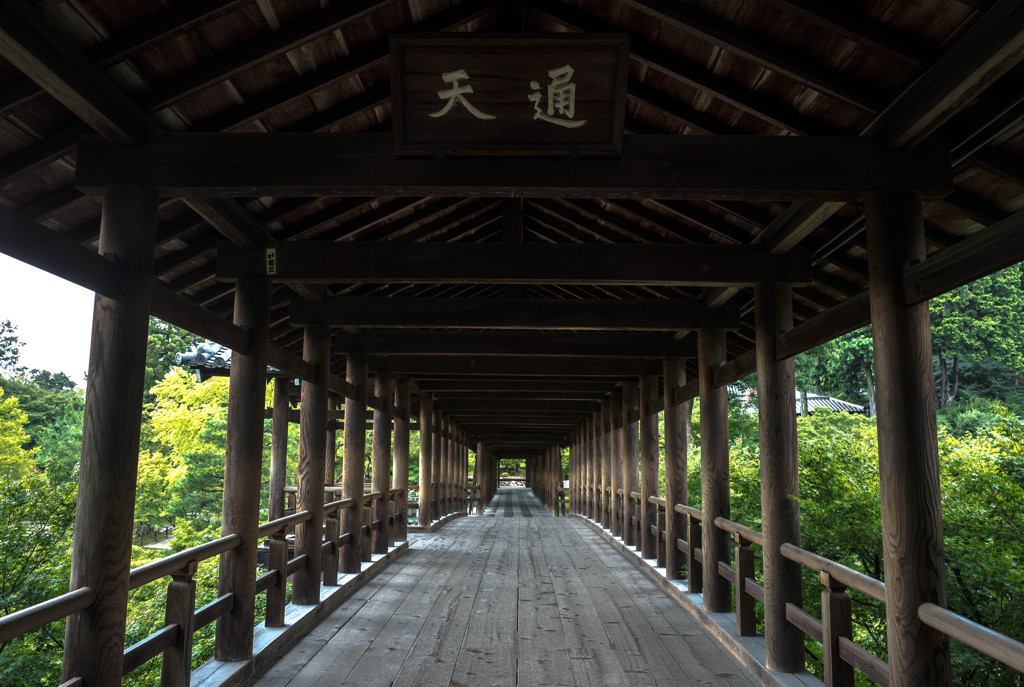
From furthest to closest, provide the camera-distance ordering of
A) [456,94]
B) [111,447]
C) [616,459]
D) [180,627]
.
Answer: [616,459] → [180,627] → [111,447] → [456,94]

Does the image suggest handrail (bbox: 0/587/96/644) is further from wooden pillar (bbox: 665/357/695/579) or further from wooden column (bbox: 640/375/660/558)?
wooden column (bbox: 640/375/660/558)

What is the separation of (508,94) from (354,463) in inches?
237

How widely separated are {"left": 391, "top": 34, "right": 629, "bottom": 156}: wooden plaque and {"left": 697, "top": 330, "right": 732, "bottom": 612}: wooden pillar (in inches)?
145

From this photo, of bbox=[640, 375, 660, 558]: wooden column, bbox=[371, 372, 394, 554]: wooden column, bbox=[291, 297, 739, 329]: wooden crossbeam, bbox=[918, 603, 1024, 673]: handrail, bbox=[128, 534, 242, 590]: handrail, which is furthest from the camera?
bbox=[371, 372, 394, 554]: wooden column

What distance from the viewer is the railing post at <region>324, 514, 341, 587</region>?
692 centimetres

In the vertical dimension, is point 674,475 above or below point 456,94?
below

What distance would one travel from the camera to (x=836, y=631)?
3727mm

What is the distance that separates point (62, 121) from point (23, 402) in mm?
36599

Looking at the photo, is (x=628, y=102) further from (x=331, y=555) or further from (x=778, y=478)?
(x=331, y=555)

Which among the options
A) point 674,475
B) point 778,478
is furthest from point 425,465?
point 778,478

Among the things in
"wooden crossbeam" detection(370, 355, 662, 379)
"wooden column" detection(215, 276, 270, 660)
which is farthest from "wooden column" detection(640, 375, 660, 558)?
"wooden column" detection(215, 276, 270, 660)

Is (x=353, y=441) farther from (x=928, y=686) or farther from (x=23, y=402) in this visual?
(x=23, y=402)

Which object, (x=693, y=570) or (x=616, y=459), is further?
(x=616, y=459)

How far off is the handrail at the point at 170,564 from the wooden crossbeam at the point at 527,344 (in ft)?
14.5
